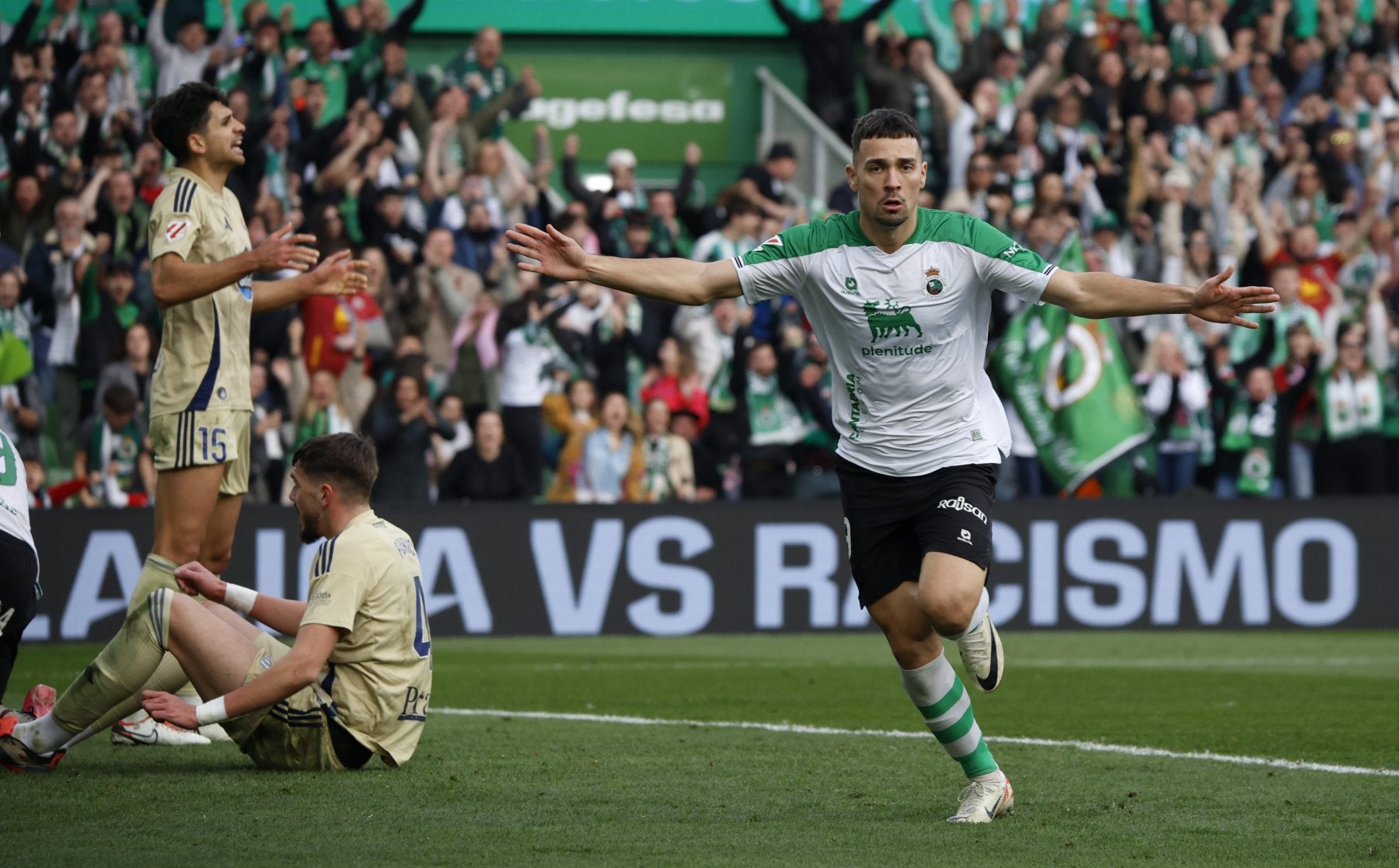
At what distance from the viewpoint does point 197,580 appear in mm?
6605

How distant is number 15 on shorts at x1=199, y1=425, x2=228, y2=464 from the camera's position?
764 cm

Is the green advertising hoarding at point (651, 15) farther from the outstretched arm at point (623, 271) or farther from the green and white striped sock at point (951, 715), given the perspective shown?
the green and white striped sock at point (951, 715)

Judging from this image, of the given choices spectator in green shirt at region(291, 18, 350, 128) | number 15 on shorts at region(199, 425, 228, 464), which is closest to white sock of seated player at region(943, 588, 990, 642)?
number 15 on shorts at region(199, 425, 228, 464)

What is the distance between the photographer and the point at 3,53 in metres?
16.9

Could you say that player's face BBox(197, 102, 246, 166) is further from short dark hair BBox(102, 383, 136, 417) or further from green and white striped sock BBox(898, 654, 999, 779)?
short dark hair BBox(102, 383, 136, 417)

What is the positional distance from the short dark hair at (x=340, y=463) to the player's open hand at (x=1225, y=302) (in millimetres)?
2833

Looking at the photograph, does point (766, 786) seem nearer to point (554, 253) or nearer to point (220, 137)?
point (554, 253)

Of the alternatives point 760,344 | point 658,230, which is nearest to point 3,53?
point 658,230

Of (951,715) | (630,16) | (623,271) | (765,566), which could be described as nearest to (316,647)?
(623,271)

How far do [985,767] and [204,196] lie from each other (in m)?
3.84

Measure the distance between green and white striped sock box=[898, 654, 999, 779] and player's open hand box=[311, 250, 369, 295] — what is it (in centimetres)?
270

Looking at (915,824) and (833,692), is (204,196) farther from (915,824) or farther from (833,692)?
(833,692)

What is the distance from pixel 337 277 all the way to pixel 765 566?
7.52 m

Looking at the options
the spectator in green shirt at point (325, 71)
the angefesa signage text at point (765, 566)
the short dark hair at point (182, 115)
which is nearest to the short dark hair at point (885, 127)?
the short dark hair at point (182, 115)
